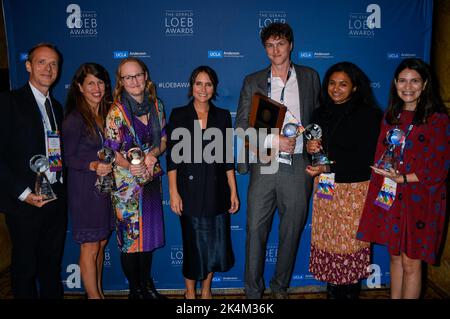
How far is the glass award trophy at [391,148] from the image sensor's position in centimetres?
223

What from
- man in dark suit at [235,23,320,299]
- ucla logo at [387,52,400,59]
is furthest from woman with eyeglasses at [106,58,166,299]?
ucla logo at [387,52,400,59]

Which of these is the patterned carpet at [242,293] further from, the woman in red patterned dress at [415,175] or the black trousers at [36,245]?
the woman in red patterned dress at [415,175]

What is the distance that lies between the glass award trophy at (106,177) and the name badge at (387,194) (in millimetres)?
2008

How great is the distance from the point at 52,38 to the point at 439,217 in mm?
3721

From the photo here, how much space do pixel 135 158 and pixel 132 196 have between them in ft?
1.14

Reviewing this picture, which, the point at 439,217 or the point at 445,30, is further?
the point at 445,30

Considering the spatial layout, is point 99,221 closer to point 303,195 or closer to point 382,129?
point 303,195

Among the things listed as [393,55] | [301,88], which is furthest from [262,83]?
[393,55]

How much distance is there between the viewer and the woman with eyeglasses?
2.49 metres

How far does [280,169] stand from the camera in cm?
273

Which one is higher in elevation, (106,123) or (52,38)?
(52,38)

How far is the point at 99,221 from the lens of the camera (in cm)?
260

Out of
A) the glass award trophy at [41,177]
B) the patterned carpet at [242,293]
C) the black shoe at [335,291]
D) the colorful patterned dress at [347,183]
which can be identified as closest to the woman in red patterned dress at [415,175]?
the colorful patterned dress at [347,183]
